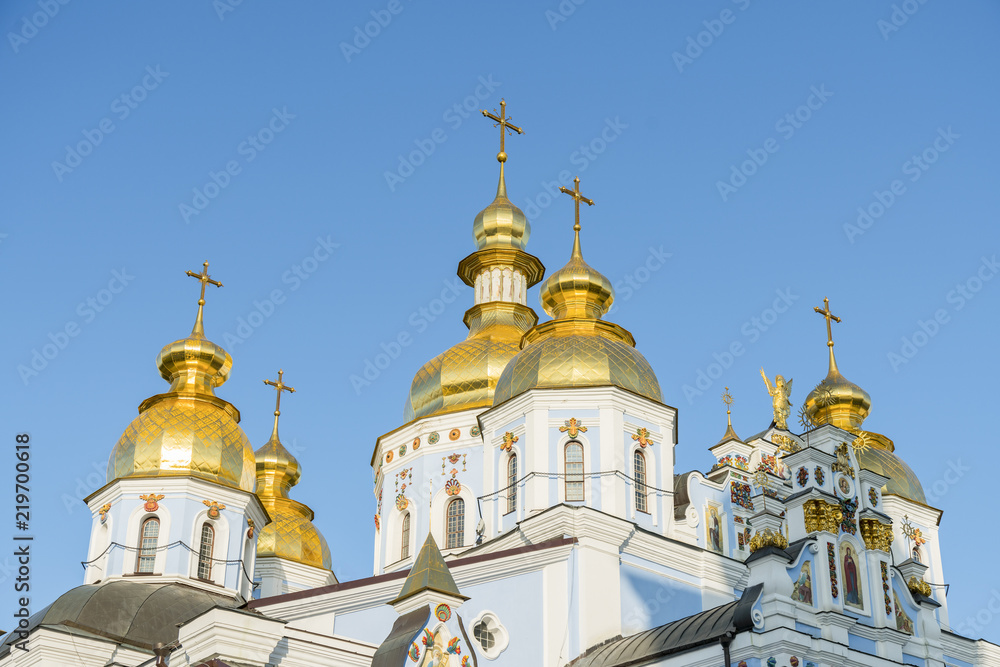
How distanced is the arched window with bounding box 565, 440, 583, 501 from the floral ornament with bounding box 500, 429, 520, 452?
105 centimetres

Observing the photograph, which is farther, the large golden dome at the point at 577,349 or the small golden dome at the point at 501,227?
the small golden dome at the point at 501,227

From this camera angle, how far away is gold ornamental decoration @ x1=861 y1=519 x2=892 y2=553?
1898 cm

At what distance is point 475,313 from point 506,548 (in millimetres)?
8527

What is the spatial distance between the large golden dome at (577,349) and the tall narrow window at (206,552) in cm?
599

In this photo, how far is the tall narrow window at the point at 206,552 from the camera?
2428 centimetres

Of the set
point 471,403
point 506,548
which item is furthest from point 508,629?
point 471,403

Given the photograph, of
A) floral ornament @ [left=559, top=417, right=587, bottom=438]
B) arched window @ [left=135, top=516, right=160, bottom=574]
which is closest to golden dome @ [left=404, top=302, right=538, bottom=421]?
floral ornament @ [left=559, top=417, right=587, bottom=438]

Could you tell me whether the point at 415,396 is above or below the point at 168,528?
above

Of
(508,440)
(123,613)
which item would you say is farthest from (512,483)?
(123,613)

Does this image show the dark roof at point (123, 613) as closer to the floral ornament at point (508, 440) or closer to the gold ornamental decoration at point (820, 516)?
the floral ornament at point (508, 440)

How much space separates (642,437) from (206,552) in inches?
334

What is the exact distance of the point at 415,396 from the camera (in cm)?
2731

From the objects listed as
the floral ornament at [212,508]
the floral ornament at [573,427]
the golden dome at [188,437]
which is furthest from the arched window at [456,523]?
the floral ornament at [212,508]

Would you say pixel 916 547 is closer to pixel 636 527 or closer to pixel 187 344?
pixel 636 527
